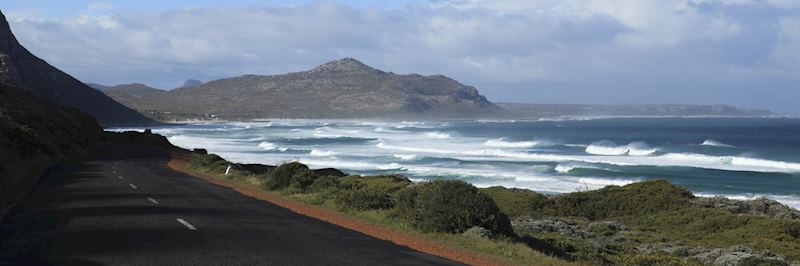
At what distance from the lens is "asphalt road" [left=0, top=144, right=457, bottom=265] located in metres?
10.9

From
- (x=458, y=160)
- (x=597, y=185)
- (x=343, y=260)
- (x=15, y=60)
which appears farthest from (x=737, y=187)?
(x=15, y=60)

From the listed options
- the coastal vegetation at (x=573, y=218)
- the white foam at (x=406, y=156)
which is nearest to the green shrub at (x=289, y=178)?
the coastal vegetation at (x=573, y=218)

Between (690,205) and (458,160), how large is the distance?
4155 cm

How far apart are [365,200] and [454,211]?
4574 millimetres

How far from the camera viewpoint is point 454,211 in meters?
15.9

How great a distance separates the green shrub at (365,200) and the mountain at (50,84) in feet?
350

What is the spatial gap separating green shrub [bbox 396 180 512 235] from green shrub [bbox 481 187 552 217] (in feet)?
47.7

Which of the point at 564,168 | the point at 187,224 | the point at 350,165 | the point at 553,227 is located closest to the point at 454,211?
the point at 187,224

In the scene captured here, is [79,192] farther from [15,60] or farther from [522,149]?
[15,60]

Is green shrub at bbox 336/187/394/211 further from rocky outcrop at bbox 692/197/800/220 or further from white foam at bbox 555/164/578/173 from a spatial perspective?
white foam at bbox 555/164/578/173

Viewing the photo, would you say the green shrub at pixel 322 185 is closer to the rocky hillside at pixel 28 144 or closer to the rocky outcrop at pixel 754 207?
the rocky hillside at pixel 28 144

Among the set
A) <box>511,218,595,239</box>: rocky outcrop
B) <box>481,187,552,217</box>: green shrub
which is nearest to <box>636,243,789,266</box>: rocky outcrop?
<box>511,218,595,239</box>: rocky outcrop

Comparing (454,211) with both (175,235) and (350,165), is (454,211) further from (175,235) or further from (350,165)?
(350,165)

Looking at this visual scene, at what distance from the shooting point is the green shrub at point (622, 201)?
3136 centimetres
